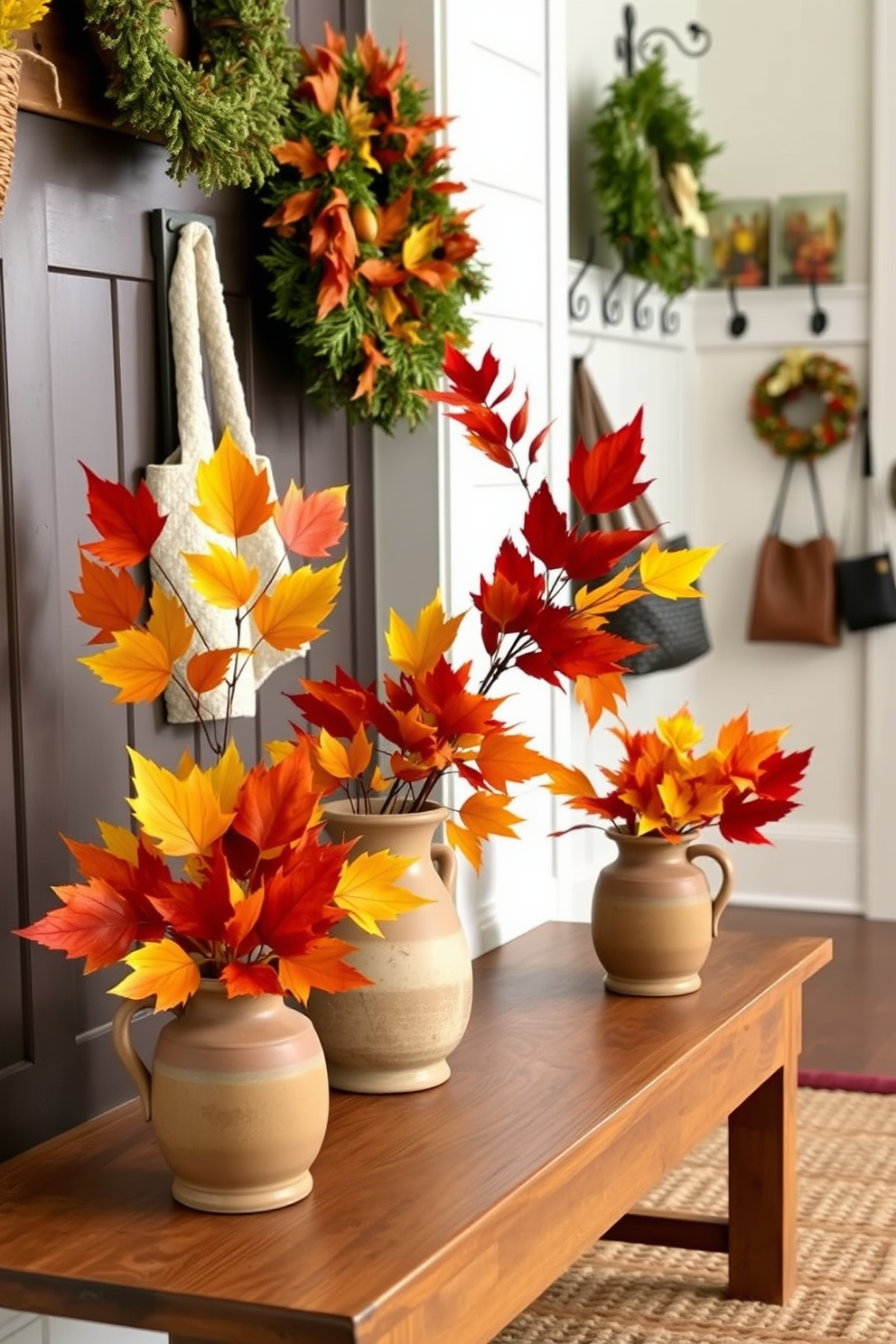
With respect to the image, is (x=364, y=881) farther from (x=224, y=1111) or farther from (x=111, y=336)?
(x=111, y=336)

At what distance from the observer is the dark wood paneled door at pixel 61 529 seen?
1.66 metres

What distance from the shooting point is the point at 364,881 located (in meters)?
1.46

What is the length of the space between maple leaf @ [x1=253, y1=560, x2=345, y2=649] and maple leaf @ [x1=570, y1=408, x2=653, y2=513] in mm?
237

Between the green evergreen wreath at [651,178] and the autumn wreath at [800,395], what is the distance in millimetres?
397

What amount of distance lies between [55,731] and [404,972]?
1.34 ft

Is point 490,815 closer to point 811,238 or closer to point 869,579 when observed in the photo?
point 869,579

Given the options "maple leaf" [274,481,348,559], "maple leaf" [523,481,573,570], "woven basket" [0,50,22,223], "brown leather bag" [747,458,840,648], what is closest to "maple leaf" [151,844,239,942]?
"maple leaf" [274,481,348,559]

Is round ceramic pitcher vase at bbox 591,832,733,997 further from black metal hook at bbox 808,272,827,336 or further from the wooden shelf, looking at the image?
black metal hook at bbox 808,272,827,336

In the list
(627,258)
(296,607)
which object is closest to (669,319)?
(627,258)

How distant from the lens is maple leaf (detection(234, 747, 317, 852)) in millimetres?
1424

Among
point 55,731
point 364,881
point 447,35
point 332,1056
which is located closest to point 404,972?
point 332,1056

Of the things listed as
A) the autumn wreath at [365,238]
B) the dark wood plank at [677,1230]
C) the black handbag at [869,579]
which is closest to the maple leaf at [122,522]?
the autumn wreath at [365,238]

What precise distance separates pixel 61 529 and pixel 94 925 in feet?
1.59

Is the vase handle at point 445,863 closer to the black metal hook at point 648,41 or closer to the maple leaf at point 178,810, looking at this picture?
the maple leaf at point 178,810
